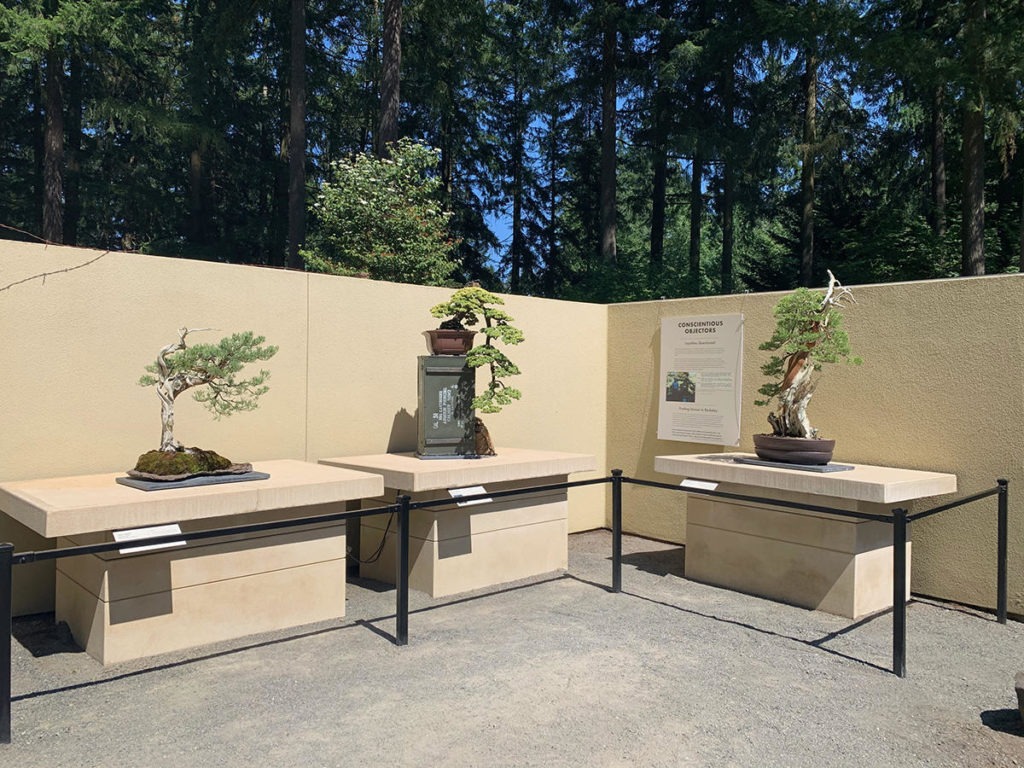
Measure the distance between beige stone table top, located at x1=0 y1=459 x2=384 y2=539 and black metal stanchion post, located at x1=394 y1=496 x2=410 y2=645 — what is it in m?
0.58

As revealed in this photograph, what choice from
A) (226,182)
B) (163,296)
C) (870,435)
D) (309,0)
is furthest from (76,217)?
(870,435)

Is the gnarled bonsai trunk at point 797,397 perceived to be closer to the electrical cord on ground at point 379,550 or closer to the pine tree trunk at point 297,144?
the electrical cord on ground at point 379,550

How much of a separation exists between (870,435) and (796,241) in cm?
1257

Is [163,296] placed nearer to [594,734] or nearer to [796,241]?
[594,734]

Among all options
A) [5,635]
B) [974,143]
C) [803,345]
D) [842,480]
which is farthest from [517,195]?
[5,635]

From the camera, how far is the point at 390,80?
13250 millimetres

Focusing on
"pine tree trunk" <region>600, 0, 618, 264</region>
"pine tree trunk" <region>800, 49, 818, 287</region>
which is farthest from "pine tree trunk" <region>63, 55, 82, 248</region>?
"pine tree trunk" <region>800, 49, 818, 287</region>

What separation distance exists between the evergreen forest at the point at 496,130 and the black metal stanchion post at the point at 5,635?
8.40 m

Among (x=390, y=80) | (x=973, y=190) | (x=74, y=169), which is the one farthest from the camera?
(x=74, y=169)

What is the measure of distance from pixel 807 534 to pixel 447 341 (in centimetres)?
290

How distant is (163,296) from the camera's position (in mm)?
4945

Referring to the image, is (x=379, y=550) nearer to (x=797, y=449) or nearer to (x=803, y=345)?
(x=797, y=449)

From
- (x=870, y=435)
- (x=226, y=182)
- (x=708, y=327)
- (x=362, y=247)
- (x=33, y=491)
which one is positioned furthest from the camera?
(x=226, y=182)

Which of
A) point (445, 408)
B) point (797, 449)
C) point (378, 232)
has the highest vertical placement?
point (378, 232)
